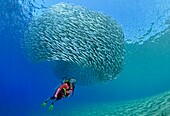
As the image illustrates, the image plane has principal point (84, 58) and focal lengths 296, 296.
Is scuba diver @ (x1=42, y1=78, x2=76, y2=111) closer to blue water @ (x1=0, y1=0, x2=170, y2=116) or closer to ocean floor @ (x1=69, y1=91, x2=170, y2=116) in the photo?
ocean floor @ (x1=69, y1=91, x2=170, y2=116)

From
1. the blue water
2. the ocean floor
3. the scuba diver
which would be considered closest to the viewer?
the scuba diver

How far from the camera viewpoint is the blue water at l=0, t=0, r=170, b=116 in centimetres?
2303

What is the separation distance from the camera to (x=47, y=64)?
37.3m

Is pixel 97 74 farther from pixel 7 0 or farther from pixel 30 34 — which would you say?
pixel 7 0

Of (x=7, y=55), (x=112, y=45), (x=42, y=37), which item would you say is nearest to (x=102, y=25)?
(x=112, y=45)

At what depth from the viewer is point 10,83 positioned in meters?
42.7

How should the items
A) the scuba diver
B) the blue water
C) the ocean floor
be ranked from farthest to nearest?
1. the blue water
2. the ocean floor
3. the scuba diver

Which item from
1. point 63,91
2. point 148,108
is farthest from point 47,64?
point 63,91

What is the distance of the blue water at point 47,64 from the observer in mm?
23031

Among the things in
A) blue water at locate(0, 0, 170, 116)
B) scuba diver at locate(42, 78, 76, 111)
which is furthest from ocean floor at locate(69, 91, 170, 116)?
blue water at locate(0, 0, 170, 116)

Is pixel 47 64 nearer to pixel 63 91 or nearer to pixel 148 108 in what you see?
pixel 148 108

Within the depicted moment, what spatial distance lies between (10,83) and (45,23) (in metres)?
30.5

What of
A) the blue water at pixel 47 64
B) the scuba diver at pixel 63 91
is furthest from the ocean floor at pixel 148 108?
the blue water at pixel 47 64

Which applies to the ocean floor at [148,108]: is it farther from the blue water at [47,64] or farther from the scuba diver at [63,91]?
the blue water at [47,64]
